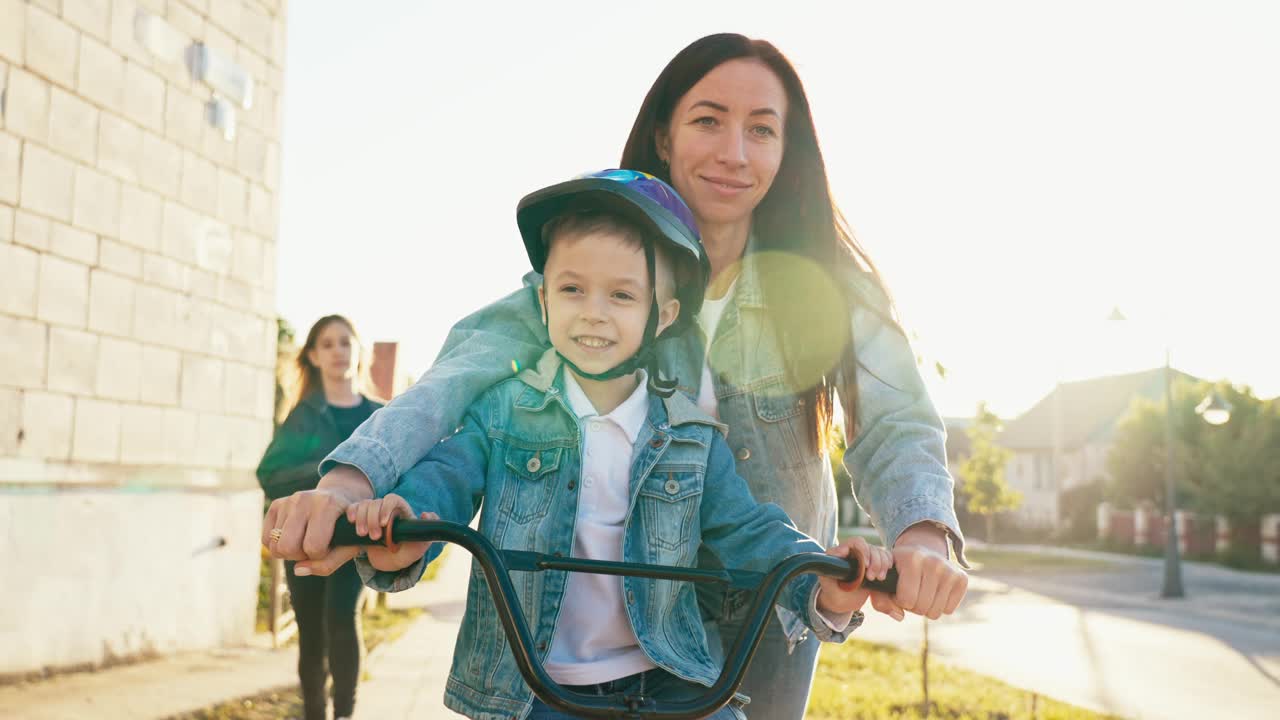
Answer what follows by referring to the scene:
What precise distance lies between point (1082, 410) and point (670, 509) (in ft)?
212

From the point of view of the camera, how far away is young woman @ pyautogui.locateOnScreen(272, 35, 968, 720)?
251cm

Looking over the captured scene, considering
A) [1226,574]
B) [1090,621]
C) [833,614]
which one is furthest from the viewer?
[1226,574]

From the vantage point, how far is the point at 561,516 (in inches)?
86.0

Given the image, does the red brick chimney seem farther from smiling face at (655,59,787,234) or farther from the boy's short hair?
the boy's short hair

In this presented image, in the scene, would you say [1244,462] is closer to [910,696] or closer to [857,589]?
[910,696]

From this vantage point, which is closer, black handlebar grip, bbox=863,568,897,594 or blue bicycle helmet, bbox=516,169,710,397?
black handlebar grip, bbox=863,568,897,594

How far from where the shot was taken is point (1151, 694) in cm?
1011

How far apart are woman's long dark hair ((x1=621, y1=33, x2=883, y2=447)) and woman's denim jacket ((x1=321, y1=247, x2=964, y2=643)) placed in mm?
35

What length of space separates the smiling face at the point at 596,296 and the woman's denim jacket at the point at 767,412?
7.1 inches

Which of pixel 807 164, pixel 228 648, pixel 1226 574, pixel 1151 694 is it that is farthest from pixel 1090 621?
pixel 1226 574

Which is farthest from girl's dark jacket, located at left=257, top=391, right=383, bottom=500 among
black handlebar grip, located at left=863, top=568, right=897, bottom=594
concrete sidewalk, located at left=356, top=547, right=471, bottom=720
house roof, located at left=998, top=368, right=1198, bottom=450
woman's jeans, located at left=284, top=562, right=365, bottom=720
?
house roof, located at left=998, top=368, right=1198, bottom=450

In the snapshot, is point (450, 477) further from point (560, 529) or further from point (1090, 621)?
point (1090, 621)

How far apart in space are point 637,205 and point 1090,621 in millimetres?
17162

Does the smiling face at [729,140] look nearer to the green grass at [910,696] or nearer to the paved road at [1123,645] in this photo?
the green grass at [910,696]
